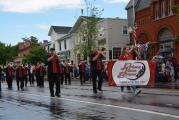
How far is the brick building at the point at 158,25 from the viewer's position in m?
43.2

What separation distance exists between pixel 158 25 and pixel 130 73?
30907 millimetres

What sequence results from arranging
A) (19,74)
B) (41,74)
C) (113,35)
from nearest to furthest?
(19,74) < (41,74) < (113,35)

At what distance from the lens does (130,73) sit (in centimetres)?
1591

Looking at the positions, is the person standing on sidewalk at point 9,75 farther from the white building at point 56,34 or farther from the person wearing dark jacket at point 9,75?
the white building at point 56,34

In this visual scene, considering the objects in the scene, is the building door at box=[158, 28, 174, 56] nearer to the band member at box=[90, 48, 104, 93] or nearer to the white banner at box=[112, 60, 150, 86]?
the band member at box=[90, 48, 104, 93]

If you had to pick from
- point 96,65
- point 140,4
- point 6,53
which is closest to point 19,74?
point 96,65

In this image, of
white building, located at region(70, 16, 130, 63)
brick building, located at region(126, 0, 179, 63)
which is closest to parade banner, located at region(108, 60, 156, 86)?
brick building, located at region(126, 0, 179, 63)

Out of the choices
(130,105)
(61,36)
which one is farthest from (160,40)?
(61,36)

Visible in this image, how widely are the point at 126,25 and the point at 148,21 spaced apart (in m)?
13.0

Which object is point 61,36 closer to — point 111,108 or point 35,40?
point 35,40

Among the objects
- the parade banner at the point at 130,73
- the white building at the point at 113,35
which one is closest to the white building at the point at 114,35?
the white building at the point at 113,35

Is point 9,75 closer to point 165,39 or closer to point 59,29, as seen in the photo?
point 165,39

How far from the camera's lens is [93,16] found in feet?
180

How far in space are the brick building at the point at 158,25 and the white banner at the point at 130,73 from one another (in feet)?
82.8
